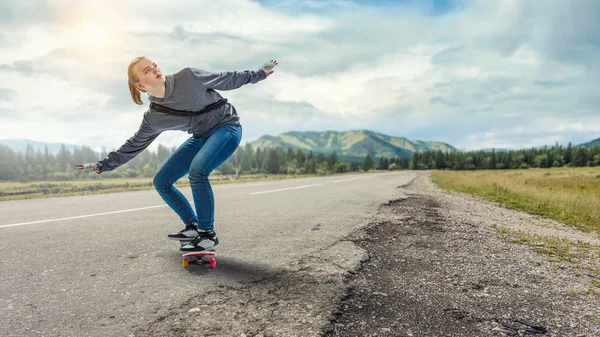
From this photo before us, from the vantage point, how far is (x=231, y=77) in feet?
11.5

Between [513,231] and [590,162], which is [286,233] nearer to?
[513,231]

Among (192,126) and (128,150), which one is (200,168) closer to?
(192,126)

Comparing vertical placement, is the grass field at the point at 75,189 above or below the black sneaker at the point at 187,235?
below

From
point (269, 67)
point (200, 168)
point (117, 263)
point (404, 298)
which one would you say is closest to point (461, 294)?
point (404, 298)

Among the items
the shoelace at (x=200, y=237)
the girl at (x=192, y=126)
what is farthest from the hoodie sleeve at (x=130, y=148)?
the shoelace at (x=200, y=237)

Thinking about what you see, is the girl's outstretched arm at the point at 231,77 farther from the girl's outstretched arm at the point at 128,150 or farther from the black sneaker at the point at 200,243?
the black sneaker at the point at 200,243

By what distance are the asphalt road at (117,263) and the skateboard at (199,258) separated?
71mm

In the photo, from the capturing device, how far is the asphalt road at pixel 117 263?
7.23ft

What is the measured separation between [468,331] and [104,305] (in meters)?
2.38

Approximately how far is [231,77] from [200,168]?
3.24 ft

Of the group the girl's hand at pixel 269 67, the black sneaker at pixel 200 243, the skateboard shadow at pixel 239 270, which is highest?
the girl's hand at pixel 269 67

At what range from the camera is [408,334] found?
203 cm

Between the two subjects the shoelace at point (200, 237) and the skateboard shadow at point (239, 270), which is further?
the shoelace at point (200, 237)

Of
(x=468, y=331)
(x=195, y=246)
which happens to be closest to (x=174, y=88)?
(x=195, y=246)
